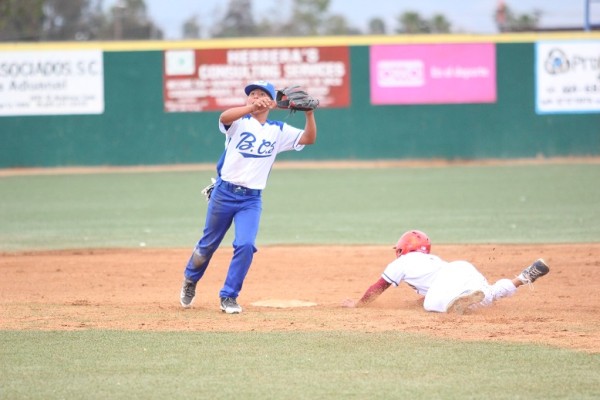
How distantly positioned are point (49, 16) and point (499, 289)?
114ft

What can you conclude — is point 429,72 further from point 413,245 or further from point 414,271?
point 414,271

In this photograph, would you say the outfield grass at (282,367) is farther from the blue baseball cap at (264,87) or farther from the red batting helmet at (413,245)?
the blue baseball cap at (264,87)

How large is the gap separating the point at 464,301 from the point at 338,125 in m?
18.6

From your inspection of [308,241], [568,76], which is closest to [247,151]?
[308,241]

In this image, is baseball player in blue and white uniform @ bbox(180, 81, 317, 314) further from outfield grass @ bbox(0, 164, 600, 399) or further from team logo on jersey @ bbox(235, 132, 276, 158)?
outfield grass @ bbox(0, 164, 600, 399)

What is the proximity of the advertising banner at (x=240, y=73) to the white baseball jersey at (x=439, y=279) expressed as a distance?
18.0 metres

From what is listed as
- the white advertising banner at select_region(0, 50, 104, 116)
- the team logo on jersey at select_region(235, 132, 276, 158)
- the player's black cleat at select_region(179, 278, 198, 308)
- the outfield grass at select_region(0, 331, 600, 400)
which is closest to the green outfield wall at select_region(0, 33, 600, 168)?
the white advertising banner at select_region(0, 50, 104, 116)

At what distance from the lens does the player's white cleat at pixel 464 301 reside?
309 inches

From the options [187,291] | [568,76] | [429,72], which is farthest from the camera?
[568,76]

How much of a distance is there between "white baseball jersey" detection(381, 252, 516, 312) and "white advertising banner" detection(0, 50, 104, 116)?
18999 millimetres

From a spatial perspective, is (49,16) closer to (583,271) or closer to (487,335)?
(583,271)

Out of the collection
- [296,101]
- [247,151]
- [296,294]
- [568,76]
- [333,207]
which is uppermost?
[568,76]

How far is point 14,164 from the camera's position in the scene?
85.4 feet

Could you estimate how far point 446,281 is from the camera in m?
8.02
